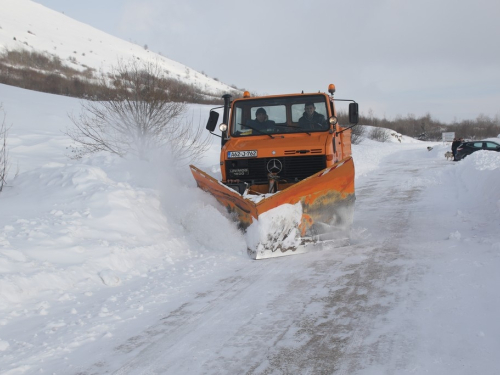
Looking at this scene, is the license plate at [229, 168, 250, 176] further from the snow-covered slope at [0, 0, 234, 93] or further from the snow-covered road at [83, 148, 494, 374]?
the snow-covered slope at [0, 0, 234, 93]

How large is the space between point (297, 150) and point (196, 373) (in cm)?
430

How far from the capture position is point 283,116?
24.7 ft

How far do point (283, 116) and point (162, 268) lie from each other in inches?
132

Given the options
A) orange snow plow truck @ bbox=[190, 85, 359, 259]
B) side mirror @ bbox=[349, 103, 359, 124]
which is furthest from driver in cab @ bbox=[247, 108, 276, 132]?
side mirror @ bbox=[349, 103, 359, 124]

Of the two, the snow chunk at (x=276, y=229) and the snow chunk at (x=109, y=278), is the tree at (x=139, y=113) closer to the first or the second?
the snow chunk at (x=276, y=229)

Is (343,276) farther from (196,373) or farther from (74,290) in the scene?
(74,290)

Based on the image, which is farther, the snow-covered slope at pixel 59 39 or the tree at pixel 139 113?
the snow-covered slope at pixel 59 39

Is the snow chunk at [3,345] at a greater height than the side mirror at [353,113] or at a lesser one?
lesser

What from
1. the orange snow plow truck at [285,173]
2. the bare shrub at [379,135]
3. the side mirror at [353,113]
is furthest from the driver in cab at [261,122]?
the bare shrub at [379,135]

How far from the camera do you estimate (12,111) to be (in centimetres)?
2470

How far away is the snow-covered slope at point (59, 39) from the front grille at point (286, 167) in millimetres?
42684

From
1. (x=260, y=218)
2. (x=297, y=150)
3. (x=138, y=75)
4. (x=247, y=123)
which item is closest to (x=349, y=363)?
(x=260, y=218)

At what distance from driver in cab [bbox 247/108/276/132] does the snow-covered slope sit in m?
41.9

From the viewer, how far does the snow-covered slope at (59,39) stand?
191 ft
